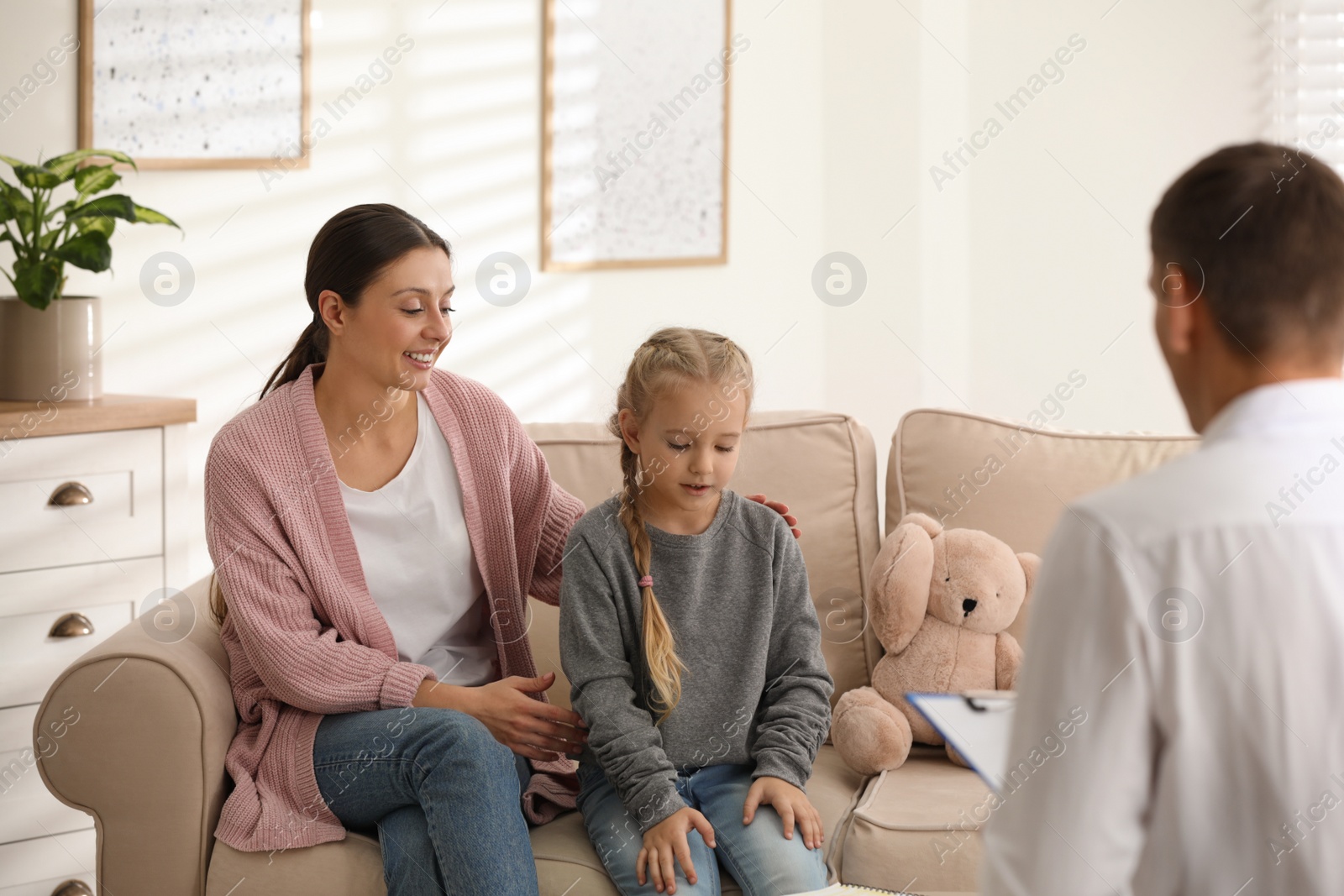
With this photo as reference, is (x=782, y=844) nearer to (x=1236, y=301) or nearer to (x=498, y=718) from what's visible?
(x=498, y=718)

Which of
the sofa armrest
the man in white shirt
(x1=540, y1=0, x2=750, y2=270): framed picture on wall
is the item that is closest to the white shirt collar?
the man in white shirt

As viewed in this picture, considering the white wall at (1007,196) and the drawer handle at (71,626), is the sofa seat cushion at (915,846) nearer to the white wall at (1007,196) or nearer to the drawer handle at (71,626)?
the drawer handle at (71,626)

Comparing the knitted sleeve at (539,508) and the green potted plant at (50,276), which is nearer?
the knitted sleeve at (539,508)

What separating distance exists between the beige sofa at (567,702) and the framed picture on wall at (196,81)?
1208 mm

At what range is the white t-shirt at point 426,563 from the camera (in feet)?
5.45

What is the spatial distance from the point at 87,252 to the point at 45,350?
206 mm

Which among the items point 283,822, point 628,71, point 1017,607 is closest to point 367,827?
point 283,822

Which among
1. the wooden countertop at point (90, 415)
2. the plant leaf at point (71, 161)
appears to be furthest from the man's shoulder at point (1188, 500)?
the plant leaf at point (71, 161)

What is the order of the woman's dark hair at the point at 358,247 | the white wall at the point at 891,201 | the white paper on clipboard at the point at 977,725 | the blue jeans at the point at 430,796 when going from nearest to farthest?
the white paper on clipboard at the point at 977,725 → the blue jeans at the point at 430,796 → the woman's dark hair at the point at 358,247 → the white wall at the point at 891,201

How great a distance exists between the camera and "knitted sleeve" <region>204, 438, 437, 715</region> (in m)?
1.53

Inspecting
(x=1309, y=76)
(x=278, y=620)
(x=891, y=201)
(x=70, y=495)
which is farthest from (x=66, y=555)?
(x=1309, y=76)

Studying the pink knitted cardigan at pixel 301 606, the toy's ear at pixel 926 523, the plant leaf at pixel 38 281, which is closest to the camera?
the pink knitted cardigan at pixel 301 606

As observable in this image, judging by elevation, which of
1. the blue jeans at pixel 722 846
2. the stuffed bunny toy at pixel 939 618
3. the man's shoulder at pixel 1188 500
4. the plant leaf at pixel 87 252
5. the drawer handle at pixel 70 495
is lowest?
the blue jeans at pixel 722 846

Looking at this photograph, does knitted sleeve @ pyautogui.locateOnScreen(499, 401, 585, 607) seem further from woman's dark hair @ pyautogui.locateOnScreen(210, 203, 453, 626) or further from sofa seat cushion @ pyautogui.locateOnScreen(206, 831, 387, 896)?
sofa seat cushion @ pyautogui.locateOnScreen(206, 831, 387, 896)
